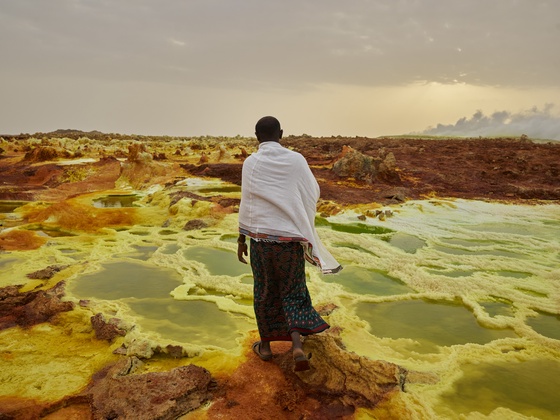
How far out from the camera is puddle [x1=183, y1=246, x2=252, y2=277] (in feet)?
19.7

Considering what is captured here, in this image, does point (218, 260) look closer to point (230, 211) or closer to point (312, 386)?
point (230, 211)

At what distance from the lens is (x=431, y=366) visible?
133 inches

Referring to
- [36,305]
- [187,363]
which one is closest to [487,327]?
[187,363]

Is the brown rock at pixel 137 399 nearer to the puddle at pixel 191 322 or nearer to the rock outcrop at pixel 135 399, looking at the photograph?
the rock outcrop at pixel 135 399

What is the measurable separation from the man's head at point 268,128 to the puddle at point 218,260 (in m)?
3.22

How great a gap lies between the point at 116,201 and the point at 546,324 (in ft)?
37.5

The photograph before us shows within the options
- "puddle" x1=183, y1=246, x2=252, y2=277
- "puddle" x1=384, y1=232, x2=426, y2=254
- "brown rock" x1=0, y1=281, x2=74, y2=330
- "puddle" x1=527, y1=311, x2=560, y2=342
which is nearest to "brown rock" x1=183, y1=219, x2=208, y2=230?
"puddle" x1=183, y1=246, x2=252, y2=277

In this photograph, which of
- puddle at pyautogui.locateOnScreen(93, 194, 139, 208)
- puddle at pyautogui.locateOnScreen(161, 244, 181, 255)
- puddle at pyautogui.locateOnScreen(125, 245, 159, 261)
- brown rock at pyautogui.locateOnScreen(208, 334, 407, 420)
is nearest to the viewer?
brown rock at pyautogui.locateOnScreen(208, 334, 407, 420)

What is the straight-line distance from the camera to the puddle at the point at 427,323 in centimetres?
397

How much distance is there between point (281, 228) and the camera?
300 centimetres

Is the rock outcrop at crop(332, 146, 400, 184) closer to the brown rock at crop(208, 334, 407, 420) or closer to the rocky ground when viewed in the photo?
the rocky ground

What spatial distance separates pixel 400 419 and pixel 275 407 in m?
0.86

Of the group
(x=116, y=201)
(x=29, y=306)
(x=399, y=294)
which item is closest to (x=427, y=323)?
(x=399, y=294)

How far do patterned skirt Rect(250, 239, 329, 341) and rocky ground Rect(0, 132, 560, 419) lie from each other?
348 millimetres
